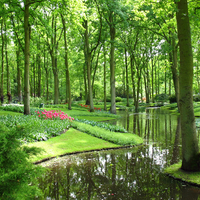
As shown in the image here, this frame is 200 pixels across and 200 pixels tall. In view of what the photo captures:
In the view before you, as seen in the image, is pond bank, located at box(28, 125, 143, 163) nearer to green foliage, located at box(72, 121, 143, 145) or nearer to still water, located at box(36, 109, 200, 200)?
green foliage, located at box(72, 121, 143, 145)

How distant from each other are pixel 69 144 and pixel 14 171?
617cm

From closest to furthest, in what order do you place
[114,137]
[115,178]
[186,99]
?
[115,178], [186,99], [114,137]

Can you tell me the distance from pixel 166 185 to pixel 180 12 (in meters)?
4.73

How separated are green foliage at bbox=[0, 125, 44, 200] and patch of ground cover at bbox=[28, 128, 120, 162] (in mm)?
4125

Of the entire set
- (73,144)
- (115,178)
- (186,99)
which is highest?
(186,99)

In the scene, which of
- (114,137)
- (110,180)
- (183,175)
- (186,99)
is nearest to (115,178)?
(110,180)

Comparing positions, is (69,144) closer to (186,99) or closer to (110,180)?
(110,180)

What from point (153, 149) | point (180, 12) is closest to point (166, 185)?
point (153, 149)

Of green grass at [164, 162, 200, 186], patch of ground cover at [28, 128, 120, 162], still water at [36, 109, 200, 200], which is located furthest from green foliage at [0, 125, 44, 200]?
patch of ground cover at [28, 128, 120, 162]

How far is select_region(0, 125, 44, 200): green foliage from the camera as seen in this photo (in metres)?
2.06

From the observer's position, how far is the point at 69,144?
26.7ft

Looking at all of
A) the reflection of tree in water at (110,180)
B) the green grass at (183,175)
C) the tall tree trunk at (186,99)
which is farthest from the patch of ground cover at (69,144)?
the tall tree trunk at (186,99)

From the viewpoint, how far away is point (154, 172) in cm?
544

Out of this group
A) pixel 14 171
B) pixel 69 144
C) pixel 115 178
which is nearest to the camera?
pixel 14 171
